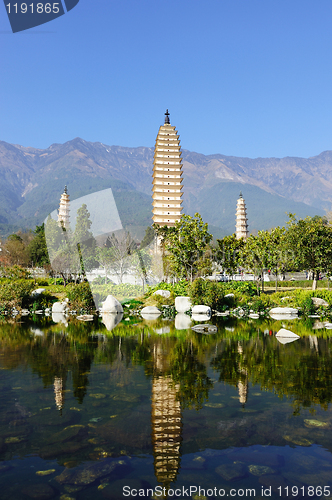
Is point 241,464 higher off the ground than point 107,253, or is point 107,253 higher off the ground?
point 107,253

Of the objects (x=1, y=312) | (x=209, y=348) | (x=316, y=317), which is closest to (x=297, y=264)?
(x=316, y=317)

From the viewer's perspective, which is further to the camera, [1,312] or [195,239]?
[195,239]

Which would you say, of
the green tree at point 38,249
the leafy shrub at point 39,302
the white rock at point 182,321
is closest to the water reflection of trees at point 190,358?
the white rock at point 182,321

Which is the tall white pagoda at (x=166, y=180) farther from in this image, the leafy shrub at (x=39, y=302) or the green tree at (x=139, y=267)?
the leafy shrub at (x=39, y=302)

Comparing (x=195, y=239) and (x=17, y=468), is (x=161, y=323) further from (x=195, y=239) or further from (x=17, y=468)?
(x=17, y=468)

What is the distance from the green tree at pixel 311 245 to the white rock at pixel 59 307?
16572 millimetres

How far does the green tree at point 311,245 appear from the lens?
28516mm

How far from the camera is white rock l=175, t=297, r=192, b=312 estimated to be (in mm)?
24094

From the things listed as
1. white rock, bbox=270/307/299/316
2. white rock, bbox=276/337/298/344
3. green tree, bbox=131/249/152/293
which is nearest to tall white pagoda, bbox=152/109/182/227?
green tree, bbox=131/249/152/293

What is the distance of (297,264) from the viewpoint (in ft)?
96.5

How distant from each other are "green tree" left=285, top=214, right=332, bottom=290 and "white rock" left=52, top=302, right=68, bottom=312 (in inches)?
652

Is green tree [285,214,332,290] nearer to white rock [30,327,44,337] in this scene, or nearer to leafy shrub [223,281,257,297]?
leafy shrub [223,281,257,297]

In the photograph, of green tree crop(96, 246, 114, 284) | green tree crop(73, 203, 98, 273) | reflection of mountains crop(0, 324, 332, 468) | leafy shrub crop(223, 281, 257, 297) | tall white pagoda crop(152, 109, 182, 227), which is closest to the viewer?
reflection of mountains crop(0, 324, 332, 468)

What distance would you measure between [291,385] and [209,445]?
3.54 metres
